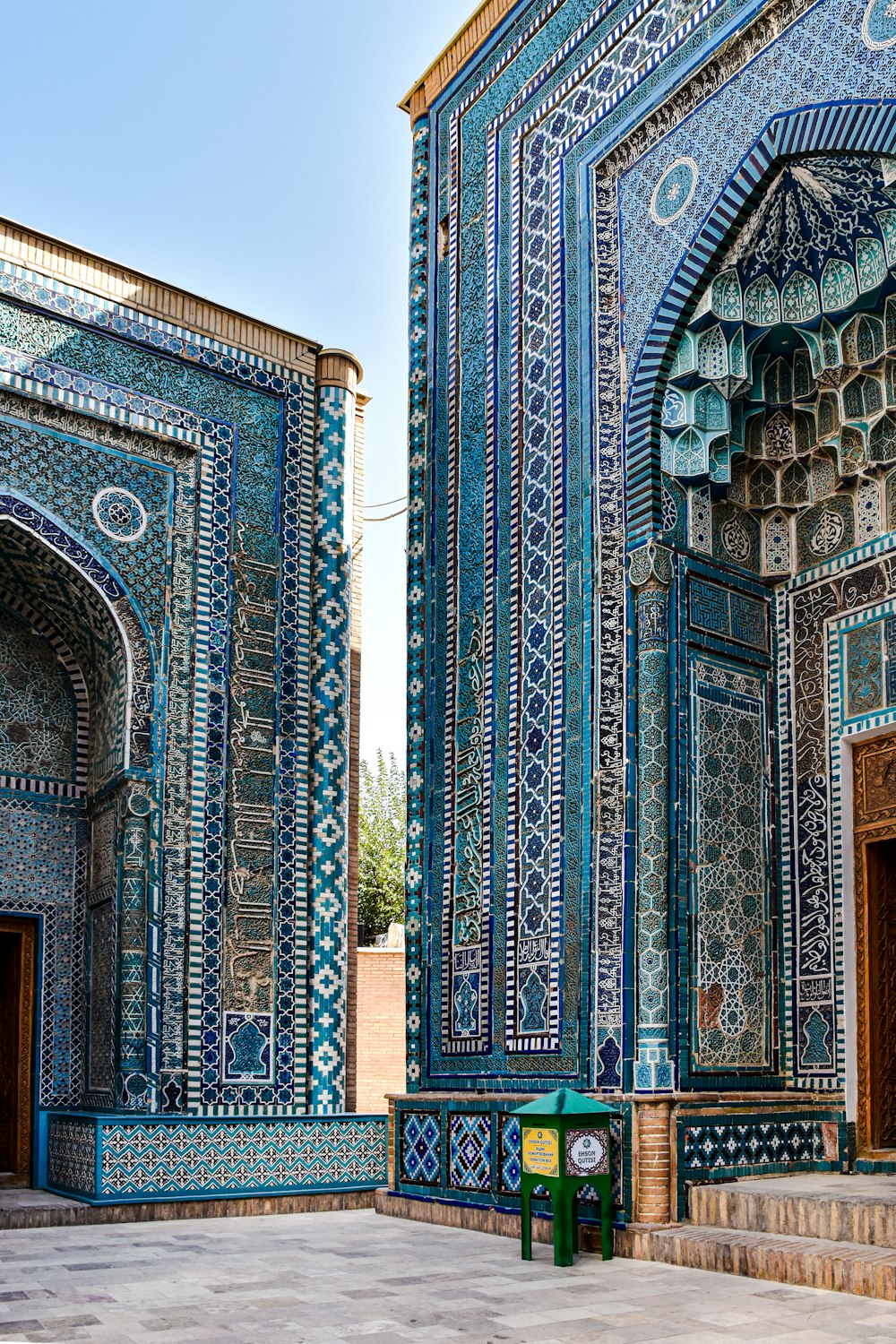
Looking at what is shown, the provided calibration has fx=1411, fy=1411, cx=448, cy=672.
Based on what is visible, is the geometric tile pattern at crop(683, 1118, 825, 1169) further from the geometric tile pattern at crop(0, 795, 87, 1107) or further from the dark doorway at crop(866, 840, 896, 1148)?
the geometric tile pattern at crop(0, 795, 87, 1107)

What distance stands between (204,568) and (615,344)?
2.71m

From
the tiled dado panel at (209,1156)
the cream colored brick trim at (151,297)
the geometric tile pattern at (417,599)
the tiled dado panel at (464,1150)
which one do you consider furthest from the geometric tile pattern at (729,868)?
the cream colored brick trim at (151,297)

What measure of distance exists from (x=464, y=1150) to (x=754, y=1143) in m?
1.24

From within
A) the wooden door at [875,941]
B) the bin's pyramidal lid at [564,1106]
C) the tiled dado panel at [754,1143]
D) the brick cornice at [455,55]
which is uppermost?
the brick cornice at [455,55]

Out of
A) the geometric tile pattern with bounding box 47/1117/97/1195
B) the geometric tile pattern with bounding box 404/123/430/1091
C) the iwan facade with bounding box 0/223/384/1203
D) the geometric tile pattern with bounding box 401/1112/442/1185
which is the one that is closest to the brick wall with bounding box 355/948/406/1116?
the iwan facade with bounding box 0/223/384/1203

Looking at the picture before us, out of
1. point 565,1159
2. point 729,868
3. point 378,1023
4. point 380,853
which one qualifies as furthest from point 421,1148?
point 380,853

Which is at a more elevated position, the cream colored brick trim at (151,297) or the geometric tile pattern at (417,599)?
the cream colored brick trim at (151,297)

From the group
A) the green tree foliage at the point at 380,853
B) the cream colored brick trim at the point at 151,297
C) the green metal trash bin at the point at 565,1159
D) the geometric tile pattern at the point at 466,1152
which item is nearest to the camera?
the green metal trash bin at the point at 565,1159

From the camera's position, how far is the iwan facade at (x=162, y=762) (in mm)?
6820

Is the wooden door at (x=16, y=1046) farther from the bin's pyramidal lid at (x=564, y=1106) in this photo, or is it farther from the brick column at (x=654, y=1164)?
the brick column at (x=654, y=1164)

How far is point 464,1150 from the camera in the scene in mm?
5691

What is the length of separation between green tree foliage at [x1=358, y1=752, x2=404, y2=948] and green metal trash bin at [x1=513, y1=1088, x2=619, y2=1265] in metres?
13.4

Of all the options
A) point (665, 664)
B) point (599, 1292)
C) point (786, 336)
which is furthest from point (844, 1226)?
point (786, 336)

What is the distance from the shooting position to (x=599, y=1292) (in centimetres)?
401
